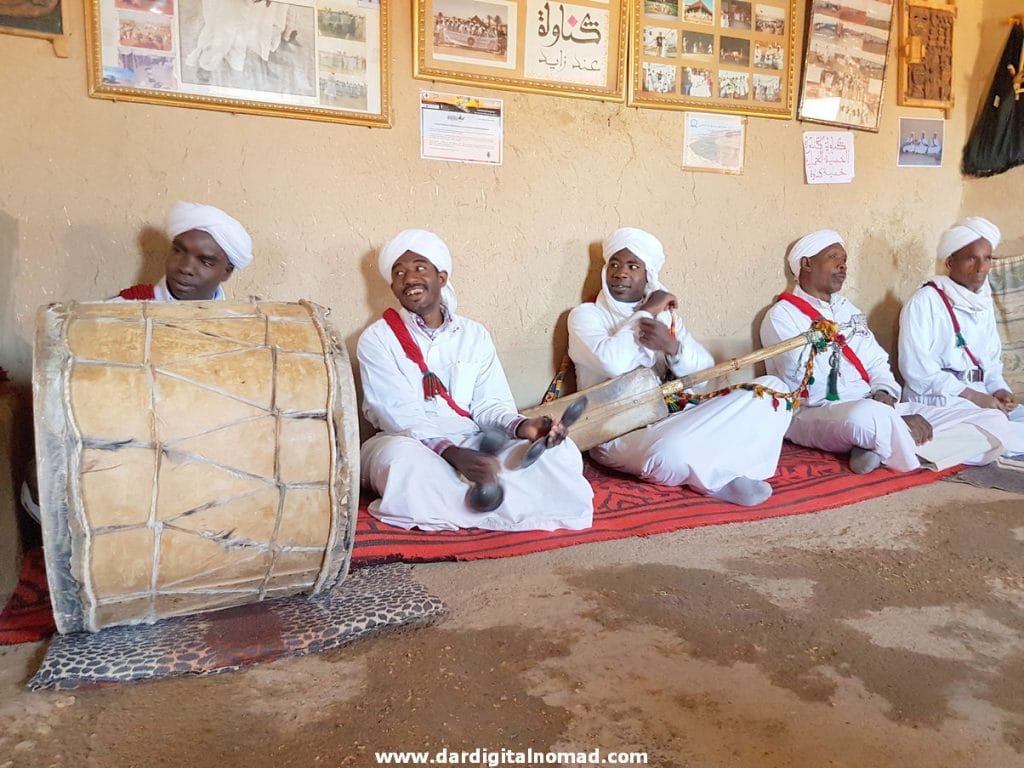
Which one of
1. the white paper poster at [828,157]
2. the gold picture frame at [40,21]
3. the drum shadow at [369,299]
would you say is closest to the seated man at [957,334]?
the white paper poster at [828,157]

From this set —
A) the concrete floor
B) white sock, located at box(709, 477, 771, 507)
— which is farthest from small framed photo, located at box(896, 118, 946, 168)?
the concrete floor

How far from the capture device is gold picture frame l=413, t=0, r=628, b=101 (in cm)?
326

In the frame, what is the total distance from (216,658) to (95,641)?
0.32m

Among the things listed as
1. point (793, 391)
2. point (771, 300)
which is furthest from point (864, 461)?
point (771, 300)

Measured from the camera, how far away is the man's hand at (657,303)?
3488mm

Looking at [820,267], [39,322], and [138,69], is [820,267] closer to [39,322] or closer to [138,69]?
[138,69]

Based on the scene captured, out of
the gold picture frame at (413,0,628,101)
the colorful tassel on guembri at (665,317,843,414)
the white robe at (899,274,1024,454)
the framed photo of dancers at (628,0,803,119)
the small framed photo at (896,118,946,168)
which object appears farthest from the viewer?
the small framed photo at (896,118,946,168)

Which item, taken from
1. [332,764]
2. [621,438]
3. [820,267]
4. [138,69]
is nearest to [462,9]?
[138,69]

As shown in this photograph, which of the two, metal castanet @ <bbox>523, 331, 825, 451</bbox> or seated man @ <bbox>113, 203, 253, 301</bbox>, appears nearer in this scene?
seated man @ <bbox>113, 203, 253, 301</bbox>

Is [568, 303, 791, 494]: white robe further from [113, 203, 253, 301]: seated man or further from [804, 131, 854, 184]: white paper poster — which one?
[113, 203, 253, 301]: seated man

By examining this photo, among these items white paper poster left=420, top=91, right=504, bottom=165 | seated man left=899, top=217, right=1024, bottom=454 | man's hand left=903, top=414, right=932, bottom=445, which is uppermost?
white paper poster left=420, top=91, right=504, bottom=165

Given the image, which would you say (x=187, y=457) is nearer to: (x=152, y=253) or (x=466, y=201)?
(x=152, y=253)

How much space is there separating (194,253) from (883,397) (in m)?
3.22

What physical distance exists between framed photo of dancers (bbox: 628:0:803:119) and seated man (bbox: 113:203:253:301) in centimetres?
205
